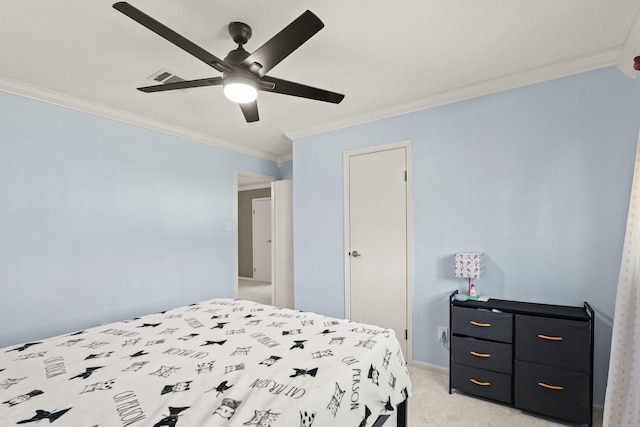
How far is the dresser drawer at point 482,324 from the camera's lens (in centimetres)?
222

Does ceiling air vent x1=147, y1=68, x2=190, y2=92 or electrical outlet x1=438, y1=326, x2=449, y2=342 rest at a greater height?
ceiling air vent x1=147, y1=68, x2=190, y2=92

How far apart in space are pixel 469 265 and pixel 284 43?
2.09 meters

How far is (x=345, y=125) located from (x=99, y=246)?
2.79 metres

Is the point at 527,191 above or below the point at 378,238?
above

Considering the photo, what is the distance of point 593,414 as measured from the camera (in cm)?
213

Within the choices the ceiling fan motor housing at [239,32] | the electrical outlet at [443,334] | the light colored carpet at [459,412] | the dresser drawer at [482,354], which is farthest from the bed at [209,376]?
the ceiling fan motor housing at [239,32]

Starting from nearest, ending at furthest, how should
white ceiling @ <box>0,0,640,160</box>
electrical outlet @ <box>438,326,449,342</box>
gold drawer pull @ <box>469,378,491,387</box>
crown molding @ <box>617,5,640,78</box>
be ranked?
white ceiling @ <box>0,0,640,160</box>
crown molding @ <box>617,5,640,78</box>
gold drawer pull @ <box>469,378,491,387</box>
electrical outlet @ <box>438,326,449,342</box>

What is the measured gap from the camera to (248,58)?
1.63 m

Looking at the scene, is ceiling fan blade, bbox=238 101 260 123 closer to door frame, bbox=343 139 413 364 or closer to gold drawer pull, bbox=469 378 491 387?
door frame, bbox=343 139 413 364

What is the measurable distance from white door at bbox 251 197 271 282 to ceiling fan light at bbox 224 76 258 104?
537cm

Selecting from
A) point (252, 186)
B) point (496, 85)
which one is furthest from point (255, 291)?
point (496, 85)

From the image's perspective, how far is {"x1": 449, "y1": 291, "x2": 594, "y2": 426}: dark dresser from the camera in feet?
6.50

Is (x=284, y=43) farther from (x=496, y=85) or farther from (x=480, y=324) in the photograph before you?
(x=480, y=324)

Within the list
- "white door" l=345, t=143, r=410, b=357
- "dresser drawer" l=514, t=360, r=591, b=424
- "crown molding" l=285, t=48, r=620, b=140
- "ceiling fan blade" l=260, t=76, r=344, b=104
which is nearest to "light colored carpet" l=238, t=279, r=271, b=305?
"white door" l=345, t=143, r=410, b=357
